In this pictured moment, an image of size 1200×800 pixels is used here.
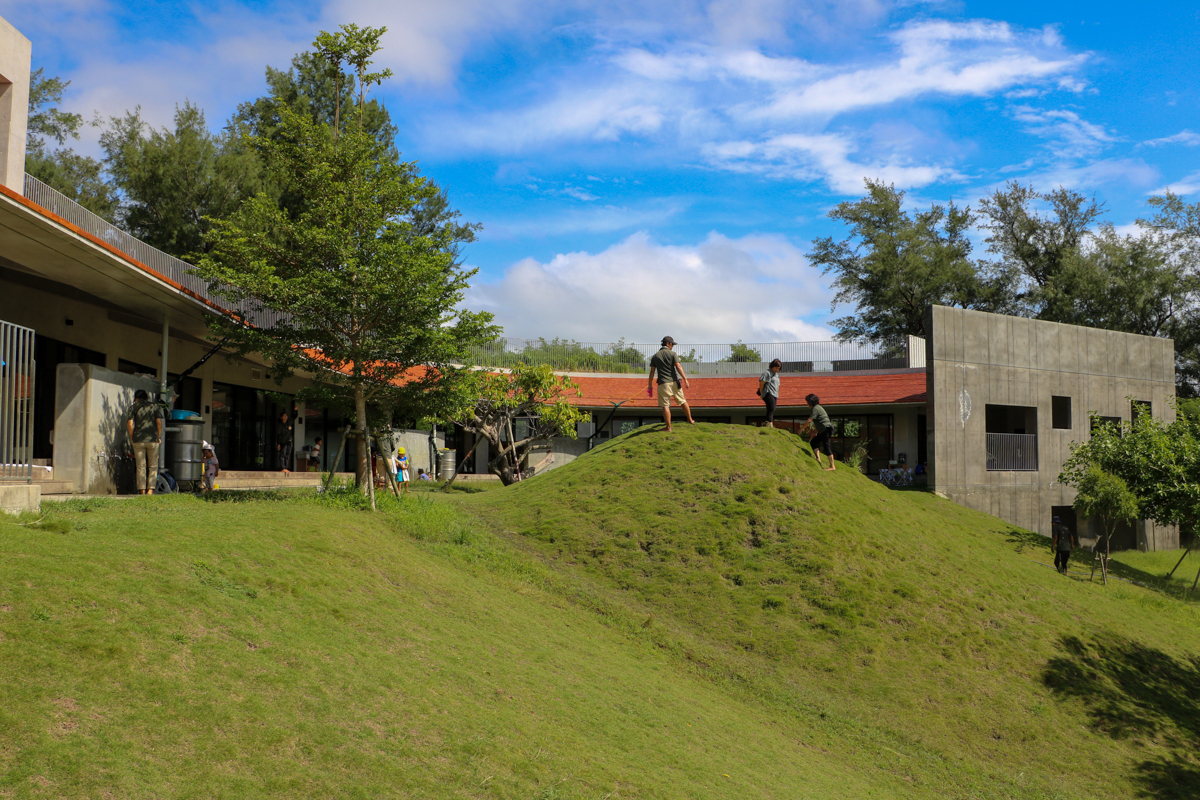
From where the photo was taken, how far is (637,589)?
1288cm

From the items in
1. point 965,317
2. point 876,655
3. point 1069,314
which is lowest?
point 876,655

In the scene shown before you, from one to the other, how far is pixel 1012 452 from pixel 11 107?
2860 centimetres

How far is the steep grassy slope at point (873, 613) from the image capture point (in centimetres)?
1073

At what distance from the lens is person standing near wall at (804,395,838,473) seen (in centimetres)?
1644

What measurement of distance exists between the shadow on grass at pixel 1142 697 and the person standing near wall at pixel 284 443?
856 inches

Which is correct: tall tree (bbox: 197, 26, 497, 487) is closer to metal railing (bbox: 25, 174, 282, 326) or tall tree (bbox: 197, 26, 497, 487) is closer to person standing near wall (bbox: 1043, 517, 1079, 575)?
metal railing (bbox: 25, 174, 282, 326)

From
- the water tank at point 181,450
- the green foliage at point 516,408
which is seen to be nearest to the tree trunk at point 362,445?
the water tank at point 181,450

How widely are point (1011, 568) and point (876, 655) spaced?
6727 mm

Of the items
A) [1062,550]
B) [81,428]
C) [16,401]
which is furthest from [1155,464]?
[16,401]

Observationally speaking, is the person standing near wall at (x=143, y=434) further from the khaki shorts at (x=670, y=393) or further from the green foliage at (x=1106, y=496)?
the green foliage at (x=1106, y=496)

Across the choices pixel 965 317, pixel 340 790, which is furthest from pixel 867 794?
pixel 965 317

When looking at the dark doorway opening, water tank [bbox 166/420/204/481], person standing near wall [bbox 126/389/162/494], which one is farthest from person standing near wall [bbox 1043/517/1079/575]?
the dark doorway opening

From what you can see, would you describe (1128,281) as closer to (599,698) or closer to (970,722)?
(970,722)

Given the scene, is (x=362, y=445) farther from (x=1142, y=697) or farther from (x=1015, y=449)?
(x=1015, y=449)
